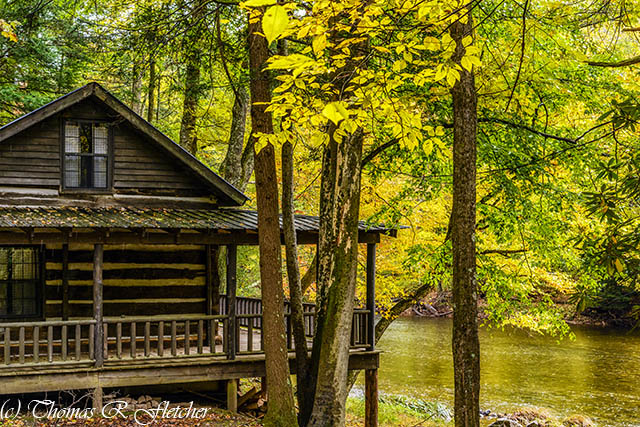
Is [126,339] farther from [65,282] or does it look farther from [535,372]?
[535,372]

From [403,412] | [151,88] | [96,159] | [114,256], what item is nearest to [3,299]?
[114,256]

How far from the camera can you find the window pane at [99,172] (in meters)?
14.5

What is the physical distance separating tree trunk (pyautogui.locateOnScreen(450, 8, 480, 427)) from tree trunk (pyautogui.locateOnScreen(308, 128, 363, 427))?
3.81 meters

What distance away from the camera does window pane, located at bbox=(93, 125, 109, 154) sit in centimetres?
1448

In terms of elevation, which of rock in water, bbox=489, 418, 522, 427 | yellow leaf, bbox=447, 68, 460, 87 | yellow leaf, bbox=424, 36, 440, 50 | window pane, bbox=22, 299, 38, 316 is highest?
yellow leaf, bbox=424, 36, 440, 50

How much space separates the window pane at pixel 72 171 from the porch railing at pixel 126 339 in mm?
3194

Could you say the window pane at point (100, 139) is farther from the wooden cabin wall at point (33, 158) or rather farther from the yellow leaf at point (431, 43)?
the yellow leaf at point (431, 43)

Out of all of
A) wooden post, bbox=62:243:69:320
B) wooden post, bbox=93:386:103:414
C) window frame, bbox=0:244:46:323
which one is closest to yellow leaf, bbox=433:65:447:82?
wooden post, bbox=93:386:103:414

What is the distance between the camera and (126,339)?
1448 cm

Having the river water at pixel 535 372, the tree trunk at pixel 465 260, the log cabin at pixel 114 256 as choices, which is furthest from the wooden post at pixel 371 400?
the river water at pixel 535 372

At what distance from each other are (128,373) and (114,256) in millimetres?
3100

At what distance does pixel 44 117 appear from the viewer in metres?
13.6

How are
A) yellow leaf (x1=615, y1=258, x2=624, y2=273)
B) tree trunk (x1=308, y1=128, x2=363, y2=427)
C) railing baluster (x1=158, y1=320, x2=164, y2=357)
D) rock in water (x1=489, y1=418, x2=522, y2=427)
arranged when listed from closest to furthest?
1. yellow leaf (x1=615, y1=258, x2=624, y2=273)
2. tree trunk (x1=308, y1=128, x2=363, y2=427)
3. railing baluster (x1=158, y1=320, x2=164, y2=357)
4. rock in water (x1=489, y1=418, x2=522, y2=427)

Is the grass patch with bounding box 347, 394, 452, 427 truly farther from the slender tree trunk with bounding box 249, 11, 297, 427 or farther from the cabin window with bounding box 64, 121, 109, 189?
the cabin window with bounding box 64, 121, 109, 189
